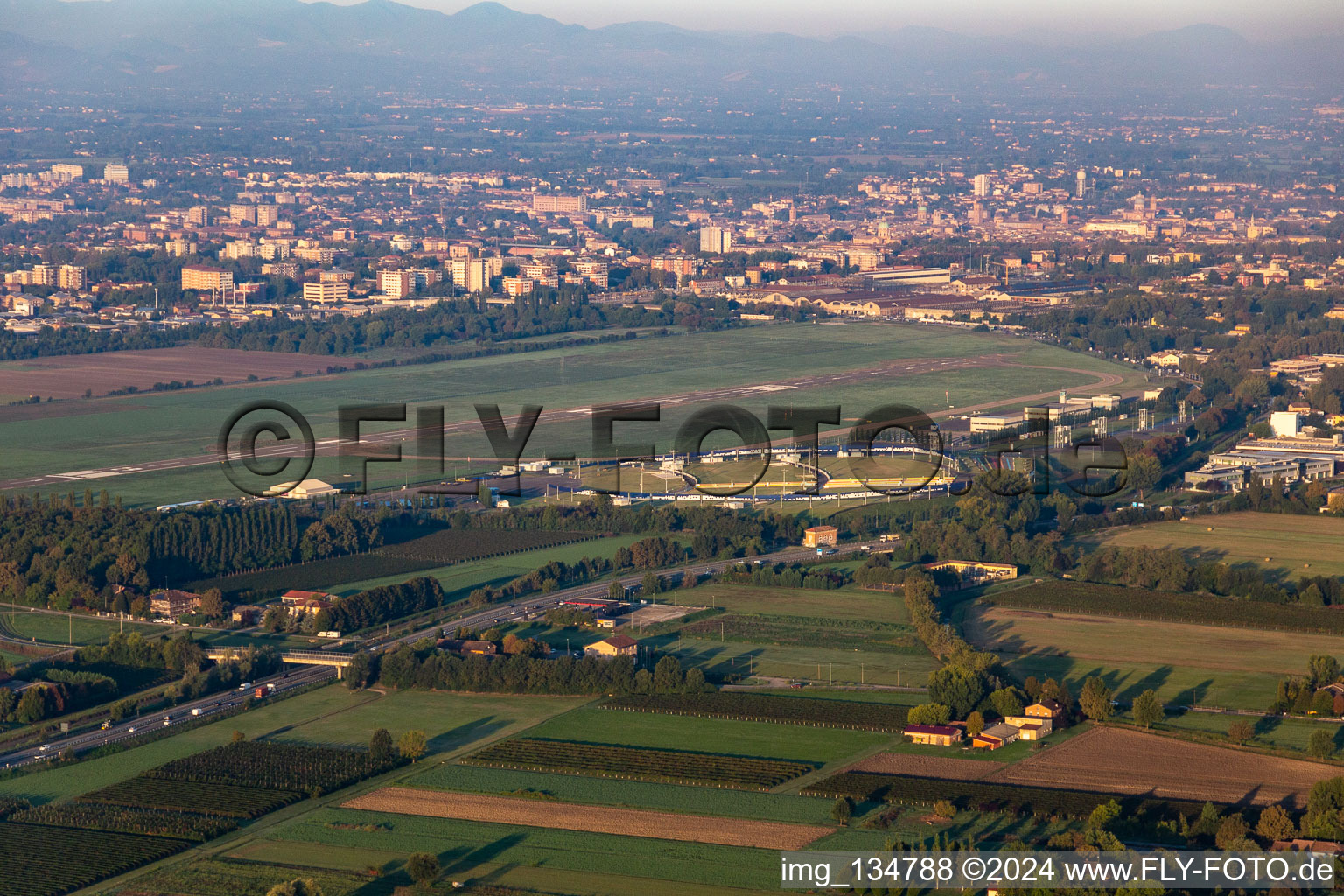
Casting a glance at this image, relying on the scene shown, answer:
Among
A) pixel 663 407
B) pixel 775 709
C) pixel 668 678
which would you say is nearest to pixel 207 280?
pixel 663 407

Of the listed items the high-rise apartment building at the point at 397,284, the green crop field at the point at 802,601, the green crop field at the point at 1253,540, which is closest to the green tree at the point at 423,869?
the green crop field at the point at 802,601

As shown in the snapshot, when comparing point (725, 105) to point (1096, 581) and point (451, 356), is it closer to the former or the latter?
point (451, 356)

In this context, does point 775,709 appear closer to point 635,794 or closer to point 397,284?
point 635,794

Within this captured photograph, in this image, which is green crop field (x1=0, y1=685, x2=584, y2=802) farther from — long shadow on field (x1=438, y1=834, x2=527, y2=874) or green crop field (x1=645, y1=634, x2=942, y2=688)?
long shadow on field (x1=438, y1=834, x2=527, y2=874)

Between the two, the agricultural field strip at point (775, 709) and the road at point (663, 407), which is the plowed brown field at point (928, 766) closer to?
the agricultural field strip at point (775, 709)

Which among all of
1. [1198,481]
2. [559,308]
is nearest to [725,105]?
[559,308]

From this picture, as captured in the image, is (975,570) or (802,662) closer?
(802,662)
